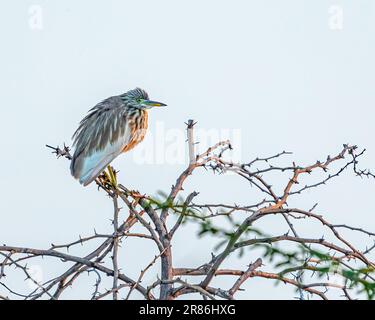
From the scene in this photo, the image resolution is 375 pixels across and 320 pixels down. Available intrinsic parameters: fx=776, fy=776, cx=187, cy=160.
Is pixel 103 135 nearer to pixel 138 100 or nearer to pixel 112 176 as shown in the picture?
pixel 138 100

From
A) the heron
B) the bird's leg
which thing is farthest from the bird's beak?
the bird's leg

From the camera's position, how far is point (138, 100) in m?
6.56

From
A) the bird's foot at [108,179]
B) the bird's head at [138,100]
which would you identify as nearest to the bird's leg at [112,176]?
the bird's foot at [108,179]

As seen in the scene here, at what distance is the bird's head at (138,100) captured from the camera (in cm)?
651

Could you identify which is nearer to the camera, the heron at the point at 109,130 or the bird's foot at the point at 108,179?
the bird's foot at the point at 108,179

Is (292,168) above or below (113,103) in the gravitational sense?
below

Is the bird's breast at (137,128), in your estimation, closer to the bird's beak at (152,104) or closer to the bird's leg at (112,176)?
the bird's beak at (152,104)

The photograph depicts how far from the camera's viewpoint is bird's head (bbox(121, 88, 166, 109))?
651 cm

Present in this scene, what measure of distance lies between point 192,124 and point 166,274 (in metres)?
0.80

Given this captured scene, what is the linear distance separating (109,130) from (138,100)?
589 millimetres

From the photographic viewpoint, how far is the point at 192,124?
4094mm
